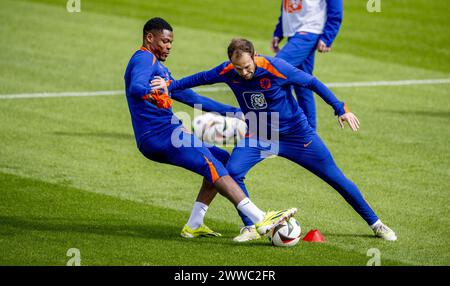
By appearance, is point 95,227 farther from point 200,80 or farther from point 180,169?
point 180,169

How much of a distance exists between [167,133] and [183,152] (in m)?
0.30

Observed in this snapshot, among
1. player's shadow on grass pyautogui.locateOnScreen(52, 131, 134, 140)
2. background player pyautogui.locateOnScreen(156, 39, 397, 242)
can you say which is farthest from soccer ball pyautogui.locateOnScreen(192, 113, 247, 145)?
background player pyautogui.locateOnScreen(156, 39, 397, 242)

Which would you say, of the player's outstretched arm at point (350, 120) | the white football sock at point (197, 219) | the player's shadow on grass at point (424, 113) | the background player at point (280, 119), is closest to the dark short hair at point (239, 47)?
the background player at point (280, 119)

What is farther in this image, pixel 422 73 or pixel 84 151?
pixel 422 73

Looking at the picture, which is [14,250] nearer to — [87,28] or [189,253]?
[189,253]

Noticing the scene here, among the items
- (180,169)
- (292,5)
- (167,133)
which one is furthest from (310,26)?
(167,133)

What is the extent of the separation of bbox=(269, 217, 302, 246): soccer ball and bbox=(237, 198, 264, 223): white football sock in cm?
28

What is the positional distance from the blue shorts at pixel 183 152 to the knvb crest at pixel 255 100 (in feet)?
2.24

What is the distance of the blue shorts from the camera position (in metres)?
9.66

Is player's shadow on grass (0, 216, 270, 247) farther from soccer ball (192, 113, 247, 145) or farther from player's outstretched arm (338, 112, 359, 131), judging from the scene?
soccer ball (192, 113, 247, 145)

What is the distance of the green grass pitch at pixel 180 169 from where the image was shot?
9.88 meters

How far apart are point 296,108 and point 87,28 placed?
45.0 feet

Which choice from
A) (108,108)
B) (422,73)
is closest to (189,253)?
(108,108)
